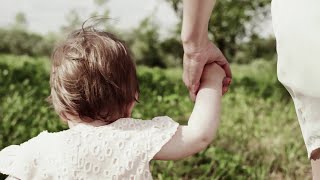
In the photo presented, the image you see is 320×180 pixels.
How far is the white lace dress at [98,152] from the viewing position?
7.63 feet

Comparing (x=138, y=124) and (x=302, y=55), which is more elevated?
(x=302, y=55)

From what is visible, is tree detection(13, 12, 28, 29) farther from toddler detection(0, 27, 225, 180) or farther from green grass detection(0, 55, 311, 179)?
toddler detection(0, 27, 225, 180)

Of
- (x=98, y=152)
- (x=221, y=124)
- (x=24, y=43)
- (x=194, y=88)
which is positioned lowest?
(x=24, y=43)

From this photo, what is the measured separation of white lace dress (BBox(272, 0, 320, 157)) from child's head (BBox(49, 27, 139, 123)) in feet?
1.83

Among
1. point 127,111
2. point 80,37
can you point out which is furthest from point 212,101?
point 80,37

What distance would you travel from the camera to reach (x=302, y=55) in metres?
2.07

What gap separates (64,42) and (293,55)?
2.77 feet

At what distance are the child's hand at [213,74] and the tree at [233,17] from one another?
9036 millimetres

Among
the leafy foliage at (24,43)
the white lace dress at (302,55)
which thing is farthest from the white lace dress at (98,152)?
the leafy foliage at (24,43)

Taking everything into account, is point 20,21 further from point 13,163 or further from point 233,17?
point 13,163

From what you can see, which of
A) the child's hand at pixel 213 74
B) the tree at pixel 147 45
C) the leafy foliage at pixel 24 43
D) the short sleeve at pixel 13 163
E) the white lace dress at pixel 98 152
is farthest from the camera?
the leafy foliage at pixel 24 43

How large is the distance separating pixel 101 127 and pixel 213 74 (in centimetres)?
47

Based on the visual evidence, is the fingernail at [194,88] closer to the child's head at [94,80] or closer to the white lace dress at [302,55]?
the child's head at [94,80]

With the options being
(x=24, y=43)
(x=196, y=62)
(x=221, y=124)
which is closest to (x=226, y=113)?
(x=221, y=124)
